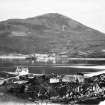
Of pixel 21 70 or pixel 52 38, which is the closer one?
pixel 21 70

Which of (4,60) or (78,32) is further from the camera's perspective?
(78,32)

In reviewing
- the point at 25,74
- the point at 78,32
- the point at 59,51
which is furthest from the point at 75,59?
the point at 25,74

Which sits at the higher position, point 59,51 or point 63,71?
point 59,51

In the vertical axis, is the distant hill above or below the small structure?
above

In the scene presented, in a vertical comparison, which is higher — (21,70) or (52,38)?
(52,38)

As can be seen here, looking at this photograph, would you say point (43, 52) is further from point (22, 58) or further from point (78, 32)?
point (78, 32)

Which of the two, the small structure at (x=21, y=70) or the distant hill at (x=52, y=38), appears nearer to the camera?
the small structure at (x=21, y=70)

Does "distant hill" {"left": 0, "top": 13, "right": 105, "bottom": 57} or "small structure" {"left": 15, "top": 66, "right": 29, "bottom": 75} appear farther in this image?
"distant hill" {"left": 0, "top": 13, "right": 105, "bottom": 57}

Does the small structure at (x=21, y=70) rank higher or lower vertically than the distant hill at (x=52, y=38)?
lower
